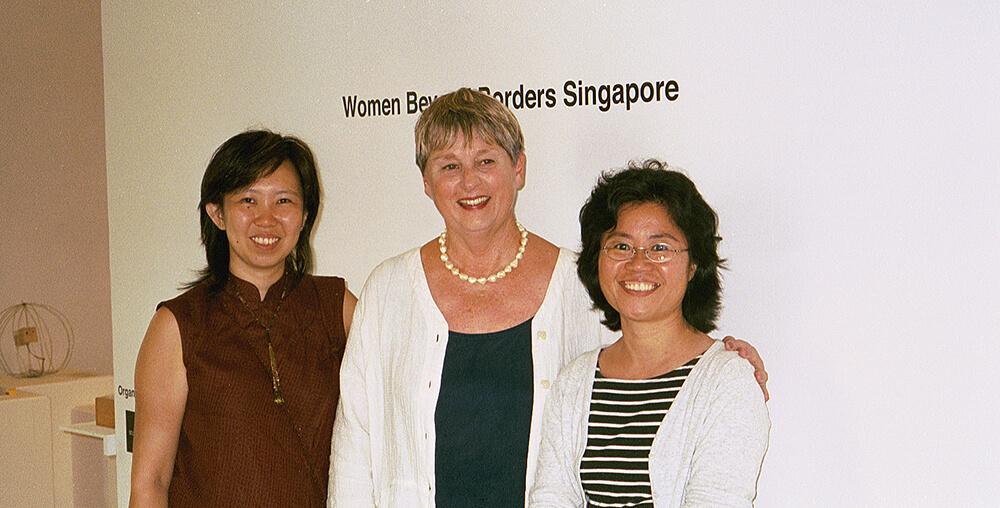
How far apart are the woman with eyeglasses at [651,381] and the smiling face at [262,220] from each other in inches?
31.5

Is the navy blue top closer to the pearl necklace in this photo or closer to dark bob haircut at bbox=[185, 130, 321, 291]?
the pearl necklace

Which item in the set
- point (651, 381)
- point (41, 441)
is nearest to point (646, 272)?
point (651, 381)

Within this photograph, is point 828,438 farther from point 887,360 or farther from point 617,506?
point 617,506

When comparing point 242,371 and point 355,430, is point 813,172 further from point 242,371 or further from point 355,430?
point 242,371

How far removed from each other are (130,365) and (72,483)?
Answer: 2148 mm

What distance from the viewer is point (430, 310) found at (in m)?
2.18

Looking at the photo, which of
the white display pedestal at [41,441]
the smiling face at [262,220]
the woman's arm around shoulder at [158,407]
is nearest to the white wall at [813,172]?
the smiling face at [262,220]

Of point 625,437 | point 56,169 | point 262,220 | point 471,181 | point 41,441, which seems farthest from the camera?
point 56,169

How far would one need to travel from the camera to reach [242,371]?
2.30 metres

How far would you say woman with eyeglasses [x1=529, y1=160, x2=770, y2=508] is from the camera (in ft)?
5.83

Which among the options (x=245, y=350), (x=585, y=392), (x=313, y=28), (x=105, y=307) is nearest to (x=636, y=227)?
(x=585, y=392)

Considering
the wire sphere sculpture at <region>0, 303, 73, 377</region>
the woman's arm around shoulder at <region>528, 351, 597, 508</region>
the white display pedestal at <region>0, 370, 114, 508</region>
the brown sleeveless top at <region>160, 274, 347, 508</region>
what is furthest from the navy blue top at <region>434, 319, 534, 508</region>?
the wire sphere sculpture at <region>0, 303, 73, 377</region>

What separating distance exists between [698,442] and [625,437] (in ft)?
0.51

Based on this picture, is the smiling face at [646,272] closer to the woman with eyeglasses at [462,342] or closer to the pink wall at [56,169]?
the woman with eyeglasses at [462,342]
